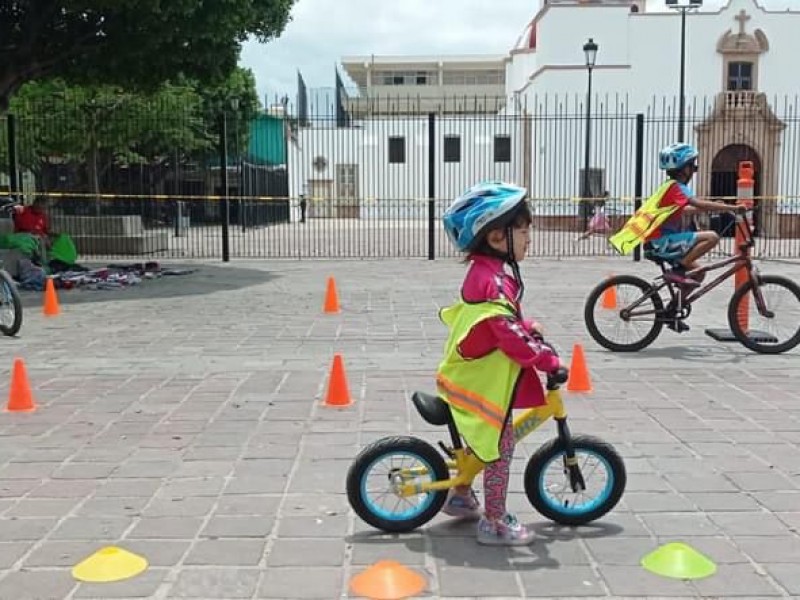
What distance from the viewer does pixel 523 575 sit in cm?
364

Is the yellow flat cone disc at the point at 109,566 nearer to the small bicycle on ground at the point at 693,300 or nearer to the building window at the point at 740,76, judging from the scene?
the small bicycle on ground at the point at 693,300

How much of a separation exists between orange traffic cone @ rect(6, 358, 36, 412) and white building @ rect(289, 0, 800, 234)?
106 feet

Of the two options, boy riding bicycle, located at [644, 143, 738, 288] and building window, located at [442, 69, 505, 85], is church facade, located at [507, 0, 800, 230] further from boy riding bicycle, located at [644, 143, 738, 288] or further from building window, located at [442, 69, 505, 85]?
building window, located at [442, 69, 505, 85]

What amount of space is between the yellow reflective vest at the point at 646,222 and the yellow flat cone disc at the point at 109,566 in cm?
558

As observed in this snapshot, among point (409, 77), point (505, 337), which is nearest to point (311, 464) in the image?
point (505, 337)

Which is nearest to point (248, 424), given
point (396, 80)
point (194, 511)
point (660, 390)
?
point (194, 511)

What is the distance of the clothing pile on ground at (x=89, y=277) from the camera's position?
1391 centimetres

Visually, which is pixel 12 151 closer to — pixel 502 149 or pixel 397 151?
pixel 397 151

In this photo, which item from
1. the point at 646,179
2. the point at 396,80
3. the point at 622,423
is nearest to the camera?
the point at 622,423

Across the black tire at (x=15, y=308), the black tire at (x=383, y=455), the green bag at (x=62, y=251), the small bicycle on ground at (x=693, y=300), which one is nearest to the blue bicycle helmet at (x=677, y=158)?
the small bicycle on ground at (x=693, y=300)

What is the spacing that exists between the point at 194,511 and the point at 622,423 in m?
2.96

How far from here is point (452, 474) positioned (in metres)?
4.11

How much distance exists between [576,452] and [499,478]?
1.60ft

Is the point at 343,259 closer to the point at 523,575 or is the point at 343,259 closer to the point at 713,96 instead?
the point at 523,575
